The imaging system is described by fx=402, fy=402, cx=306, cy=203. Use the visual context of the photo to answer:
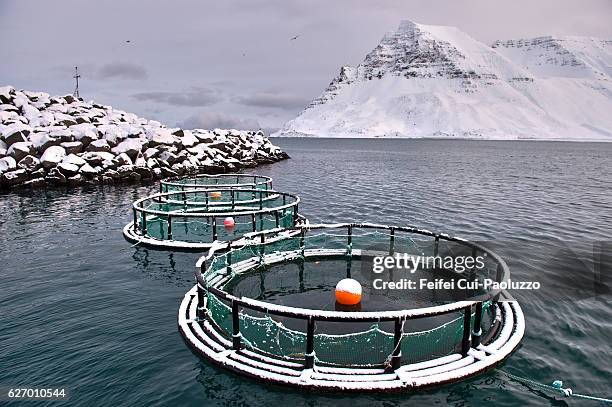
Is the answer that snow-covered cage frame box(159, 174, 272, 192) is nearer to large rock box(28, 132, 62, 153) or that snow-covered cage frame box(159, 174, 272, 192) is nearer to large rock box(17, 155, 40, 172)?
large rock box(17, 155, 40, 172)

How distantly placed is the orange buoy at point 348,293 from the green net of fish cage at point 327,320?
1078 mm

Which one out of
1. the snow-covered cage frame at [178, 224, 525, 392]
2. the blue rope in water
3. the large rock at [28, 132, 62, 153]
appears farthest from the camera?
the large rock at [28, 132, 62, 153]

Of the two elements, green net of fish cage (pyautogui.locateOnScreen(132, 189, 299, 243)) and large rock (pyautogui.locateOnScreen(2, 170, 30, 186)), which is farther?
large rock (pyautogui.locateOnScreen(2, 170, 30, 186))

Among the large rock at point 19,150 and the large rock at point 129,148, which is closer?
the large rock at point 19,150

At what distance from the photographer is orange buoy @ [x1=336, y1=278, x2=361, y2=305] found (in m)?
14.2

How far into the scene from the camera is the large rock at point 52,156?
157ft

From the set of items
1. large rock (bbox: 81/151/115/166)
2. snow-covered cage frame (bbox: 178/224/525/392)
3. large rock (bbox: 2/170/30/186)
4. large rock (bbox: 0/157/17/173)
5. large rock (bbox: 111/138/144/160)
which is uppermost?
large rock (bbox: 111/138/144/160)

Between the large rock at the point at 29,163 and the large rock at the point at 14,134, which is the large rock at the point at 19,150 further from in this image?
the large rock at the point at 14,134

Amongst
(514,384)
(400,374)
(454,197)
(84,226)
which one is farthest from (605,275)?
(84,226)

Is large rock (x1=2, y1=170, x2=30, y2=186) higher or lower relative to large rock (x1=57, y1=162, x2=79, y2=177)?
lower

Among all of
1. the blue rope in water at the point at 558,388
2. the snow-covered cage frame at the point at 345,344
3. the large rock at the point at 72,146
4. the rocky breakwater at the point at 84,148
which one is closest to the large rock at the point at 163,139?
Answer: the rocky breakwater at the point at 84,148

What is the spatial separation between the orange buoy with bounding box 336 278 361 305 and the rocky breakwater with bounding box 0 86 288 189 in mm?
44018

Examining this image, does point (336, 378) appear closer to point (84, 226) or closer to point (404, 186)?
point (84, 226)

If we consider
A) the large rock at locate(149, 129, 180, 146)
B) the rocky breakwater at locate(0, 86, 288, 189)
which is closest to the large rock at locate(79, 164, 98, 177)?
the rocky breakwater at locate(0, 86, 288, 189)
